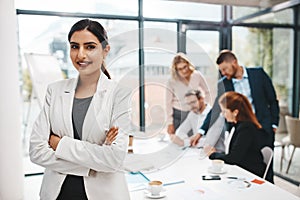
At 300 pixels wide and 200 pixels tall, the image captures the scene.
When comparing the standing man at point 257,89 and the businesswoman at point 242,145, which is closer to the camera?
the businesswoman at point 242,145

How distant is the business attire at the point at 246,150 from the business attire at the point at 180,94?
751 millimetres

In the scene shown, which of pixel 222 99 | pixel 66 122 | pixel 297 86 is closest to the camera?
pixel 66 122

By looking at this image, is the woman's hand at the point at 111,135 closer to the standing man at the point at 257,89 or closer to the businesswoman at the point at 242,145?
the businesswoman at the point at 242,145

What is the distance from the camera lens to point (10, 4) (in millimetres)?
1891

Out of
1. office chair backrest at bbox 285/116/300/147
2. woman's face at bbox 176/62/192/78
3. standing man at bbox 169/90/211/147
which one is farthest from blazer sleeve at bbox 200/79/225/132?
office chair backrest at bbox 285/116/300/147

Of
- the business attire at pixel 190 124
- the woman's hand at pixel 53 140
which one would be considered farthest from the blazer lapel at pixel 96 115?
the business attire at pixel 190 124

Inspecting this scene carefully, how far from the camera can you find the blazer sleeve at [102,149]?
1360mm

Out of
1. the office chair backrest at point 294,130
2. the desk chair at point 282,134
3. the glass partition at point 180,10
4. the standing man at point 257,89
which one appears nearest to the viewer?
the glass partition at point 180,10

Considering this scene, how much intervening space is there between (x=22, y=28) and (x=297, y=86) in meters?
2.85

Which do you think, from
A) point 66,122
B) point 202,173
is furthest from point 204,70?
point 66,122

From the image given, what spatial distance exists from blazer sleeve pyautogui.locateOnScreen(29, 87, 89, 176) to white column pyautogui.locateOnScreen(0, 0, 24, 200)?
2.05 feet

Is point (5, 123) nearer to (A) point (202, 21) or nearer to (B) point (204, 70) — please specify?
(B) point (204, 70)

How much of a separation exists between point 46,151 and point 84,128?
0.20 m

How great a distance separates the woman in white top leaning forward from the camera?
5.61ft
